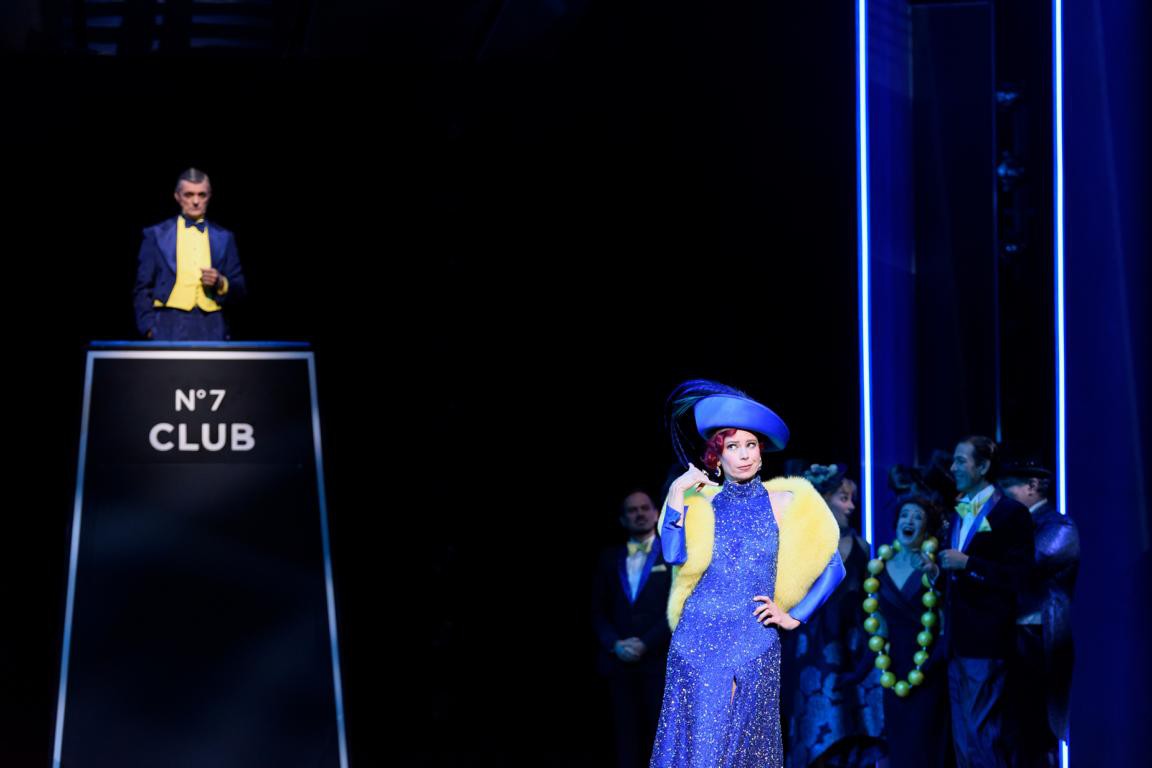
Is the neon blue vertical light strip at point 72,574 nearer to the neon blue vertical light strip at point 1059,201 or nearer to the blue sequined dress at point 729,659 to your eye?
the blue sequined dress at point 729,659

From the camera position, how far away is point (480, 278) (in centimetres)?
827

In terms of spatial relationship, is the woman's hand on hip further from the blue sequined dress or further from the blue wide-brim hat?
the blue wide-brim hat

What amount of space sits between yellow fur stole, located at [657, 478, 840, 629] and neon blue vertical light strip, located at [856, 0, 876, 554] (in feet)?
9.64

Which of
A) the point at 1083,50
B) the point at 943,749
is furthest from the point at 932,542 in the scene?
the point at 1083,50

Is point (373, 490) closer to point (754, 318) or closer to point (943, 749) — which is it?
point (754, 318)

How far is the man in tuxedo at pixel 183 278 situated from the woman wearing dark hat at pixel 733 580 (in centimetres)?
203

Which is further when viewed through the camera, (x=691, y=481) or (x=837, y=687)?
(x=837, y=687)

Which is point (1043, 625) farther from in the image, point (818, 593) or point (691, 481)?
point (691, 481)

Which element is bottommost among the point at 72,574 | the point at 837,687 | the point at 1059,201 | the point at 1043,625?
the point at 837,687

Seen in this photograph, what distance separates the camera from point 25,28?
754cm

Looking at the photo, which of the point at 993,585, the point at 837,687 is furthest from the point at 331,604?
the point at 993,585

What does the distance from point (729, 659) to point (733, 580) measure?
20 centimetres

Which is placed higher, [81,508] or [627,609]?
[81,508]

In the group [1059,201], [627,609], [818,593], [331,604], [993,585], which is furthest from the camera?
[1059,201]
